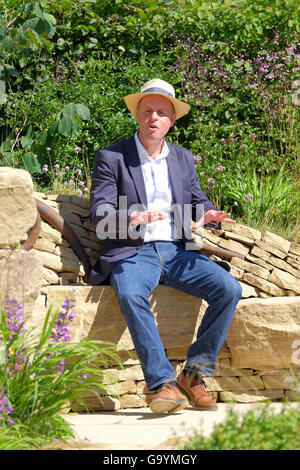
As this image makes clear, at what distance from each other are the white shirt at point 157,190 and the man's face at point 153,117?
4.2 inches

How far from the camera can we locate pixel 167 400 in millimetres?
3314

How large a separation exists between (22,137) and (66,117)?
663 millimetres

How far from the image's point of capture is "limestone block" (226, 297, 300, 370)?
4027 millimetres

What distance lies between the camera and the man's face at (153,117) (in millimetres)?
4047

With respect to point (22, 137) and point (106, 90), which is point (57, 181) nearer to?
point (22, 137)

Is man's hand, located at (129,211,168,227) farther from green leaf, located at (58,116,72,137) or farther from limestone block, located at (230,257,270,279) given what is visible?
green leaf, located at (58,116,72,137)

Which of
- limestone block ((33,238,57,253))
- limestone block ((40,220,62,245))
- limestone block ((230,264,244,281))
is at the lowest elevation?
limestone block ((230,264,244,281))

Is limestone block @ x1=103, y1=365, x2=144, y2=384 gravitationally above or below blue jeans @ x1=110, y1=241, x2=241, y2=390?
below

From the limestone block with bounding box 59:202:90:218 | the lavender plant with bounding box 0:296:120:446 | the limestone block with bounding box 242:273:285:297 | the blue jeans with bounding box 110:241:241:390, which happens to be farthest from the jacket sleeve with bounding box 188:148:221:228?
the lavender plant with bounding box 0:296:120:446

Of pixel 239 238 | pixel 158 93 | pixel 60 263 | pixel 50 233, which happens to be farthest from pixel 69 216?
pixel 239 238

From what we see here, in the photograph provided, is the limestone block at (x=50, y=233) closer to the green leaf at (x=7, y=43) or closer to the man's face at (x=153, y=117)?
the man's face at (x=153, y=117)

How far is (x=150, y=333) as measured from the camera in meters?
3.46

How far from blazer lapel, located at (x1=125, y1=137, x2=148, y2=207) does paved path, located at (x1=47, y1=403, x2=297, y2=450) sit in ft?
4.07
